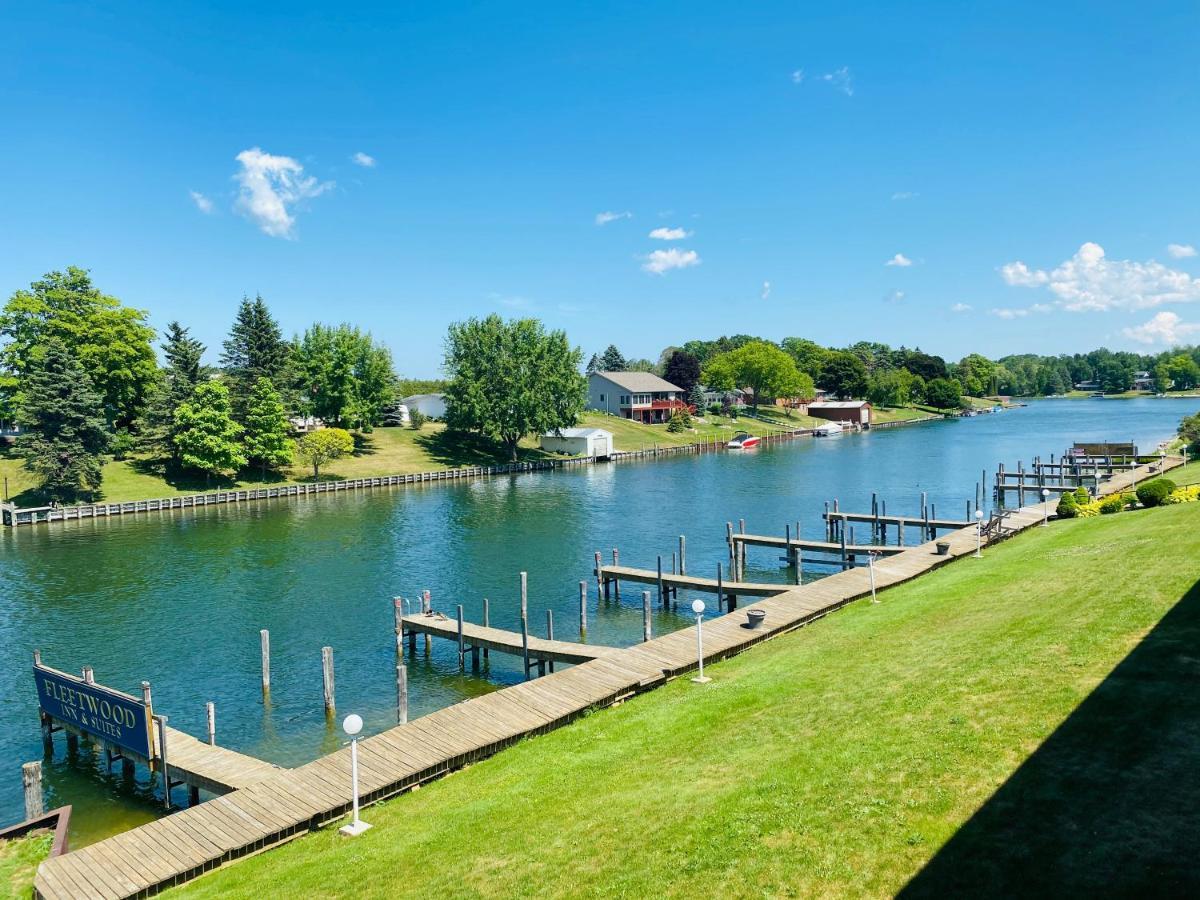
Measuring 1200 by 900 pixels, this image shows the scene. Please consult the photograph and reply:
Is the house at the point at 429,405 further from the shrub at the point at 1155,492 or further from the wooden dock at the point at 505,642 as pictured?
the shrub at the point at 1155,492

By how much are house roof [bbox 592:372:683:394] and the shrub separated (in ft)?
323

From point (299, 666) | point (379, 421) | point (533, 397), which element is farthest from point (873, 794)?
point (379, 421)

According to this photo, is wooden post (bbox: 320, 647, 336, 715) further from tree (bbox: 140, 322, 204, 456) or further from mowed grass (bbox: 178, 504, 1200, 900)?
tree (bbox: 140, 322, 204, 456)

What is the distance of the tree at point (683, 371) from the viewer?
157 m

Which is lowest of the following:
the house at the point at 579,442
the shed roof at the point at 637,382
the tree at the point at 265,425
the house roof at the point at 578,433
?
the house at the point at 579,442

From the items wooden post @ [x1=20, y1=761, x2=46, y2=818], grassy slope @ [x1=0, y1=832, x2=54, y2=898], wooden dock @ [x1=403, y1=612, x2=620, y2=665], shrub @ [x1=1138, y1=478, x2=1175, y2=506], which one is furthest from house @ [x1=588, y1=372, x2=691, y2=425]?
grassy slope @ [x1=0, y1=832, x2=54, y2=898]

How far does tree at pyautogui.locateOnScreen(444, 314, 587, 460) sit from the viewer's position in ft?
311

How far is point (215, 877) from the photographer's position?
1430 cm

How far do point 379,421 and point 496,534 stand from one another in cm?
5329

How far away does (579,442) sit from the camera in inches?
4092

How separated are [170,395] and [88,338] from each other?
1136 centimetres

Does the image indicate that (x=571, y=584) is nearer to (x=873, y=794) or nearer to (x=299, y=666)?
(x=299, y=666)

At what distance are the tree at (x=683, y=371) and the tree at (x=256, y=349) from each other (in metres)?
84.4

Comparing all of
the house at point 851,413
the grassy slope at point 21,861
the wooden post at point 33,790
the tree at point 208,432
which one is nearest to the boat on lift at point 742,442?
the house at point 851,413
